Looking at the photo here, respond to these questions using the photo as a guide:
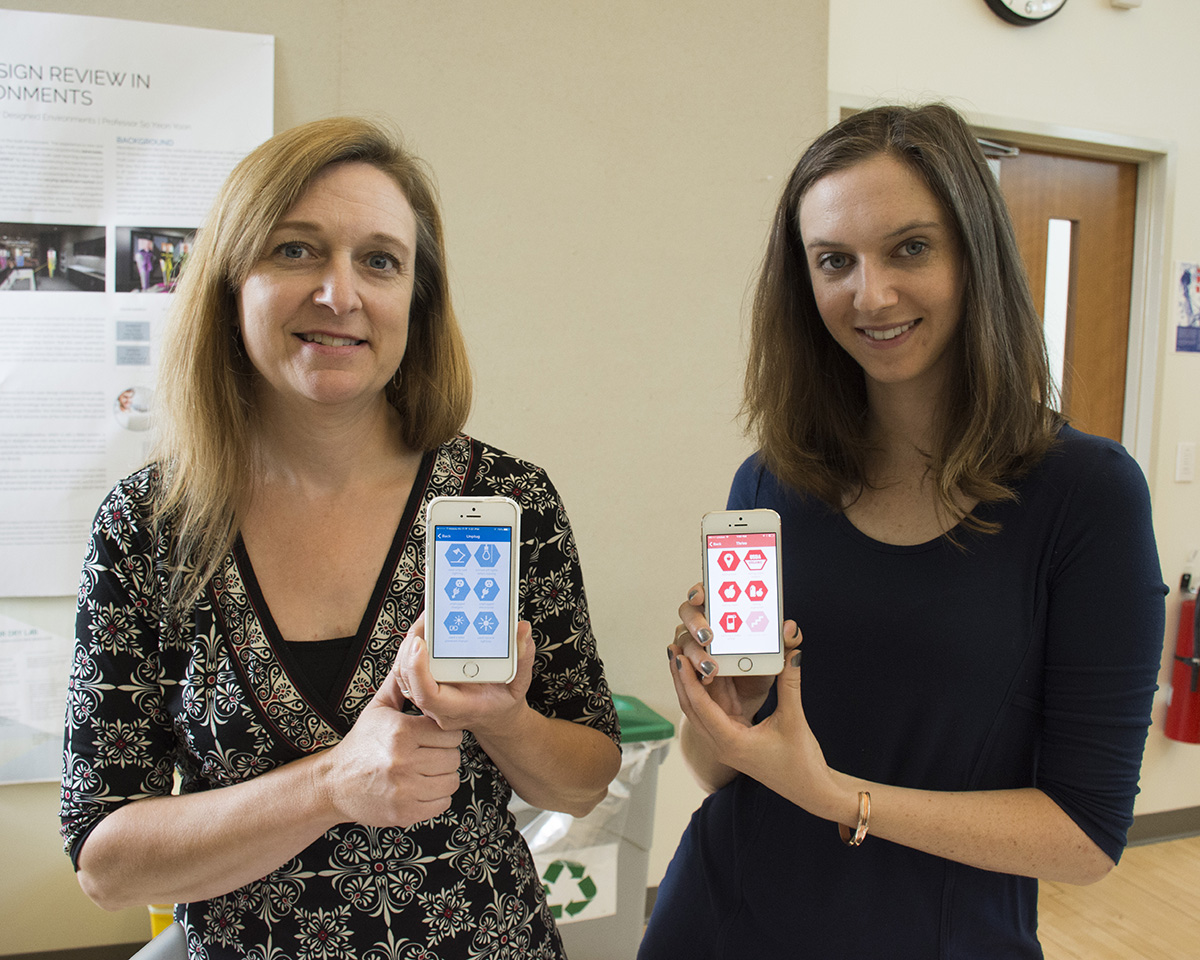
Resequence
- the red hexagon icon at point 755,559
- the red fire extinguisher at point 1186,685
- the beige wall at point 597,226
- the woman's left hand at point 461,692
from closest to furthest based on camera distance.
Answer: the woman's left hand at point 461,692 < the red hexagon icon at point 755,559 < the beige wall at point 597,226 < the red fire extinguisher at point 1186,685

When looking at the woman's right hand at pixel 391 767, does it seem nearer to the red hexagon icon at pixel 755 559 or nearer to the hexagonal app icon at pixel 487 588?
the hexagonal app icon at pixel 487 588

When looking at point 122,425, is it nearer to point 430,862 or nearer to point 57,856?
point 57,856

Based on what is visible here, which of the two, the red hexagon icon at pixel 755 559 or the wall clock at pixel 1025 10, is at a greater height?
the wall clock at pixel 1025 10

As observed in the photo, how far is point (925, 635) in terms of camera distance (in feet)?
3.06

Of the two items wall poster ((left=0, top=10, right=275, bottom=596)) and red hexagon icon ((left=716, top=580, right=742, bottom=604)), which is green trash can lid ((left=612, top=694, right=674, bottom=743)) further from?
wall poster ((left=0, top=10, right=275, bottom=596))

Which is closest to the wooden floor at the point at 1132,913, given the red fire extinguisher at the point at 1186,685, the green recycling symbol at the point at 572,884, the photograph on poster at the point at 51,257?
the red fire extinguisher at the point at 1186,685

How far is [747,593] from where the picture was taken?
968 mm

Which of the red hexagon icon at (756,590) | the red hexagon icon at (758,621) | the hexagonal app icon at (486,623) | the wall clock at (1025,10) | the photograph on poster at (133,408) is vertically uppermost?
the wall clock at (1025,10)

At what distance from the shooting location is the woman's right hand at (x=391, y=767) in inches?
30.5

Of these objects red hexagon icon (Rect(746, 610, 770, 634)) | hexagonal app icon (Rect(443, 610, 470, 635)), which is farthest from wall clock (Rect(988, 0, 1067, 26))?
hexagonal app icon (Rect(443, 610, 470, 635))

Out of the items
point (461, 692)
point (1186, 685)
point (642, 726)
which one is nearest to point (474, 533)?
point (461, 692)

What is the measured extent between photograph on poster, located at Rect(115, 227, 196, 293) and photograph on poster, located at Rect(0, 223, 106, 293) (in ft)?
0.15

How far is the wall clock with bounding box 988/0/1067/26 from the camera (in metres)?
2.84

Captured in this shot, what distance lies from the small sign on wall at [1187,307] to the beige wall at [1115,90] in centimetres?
4
